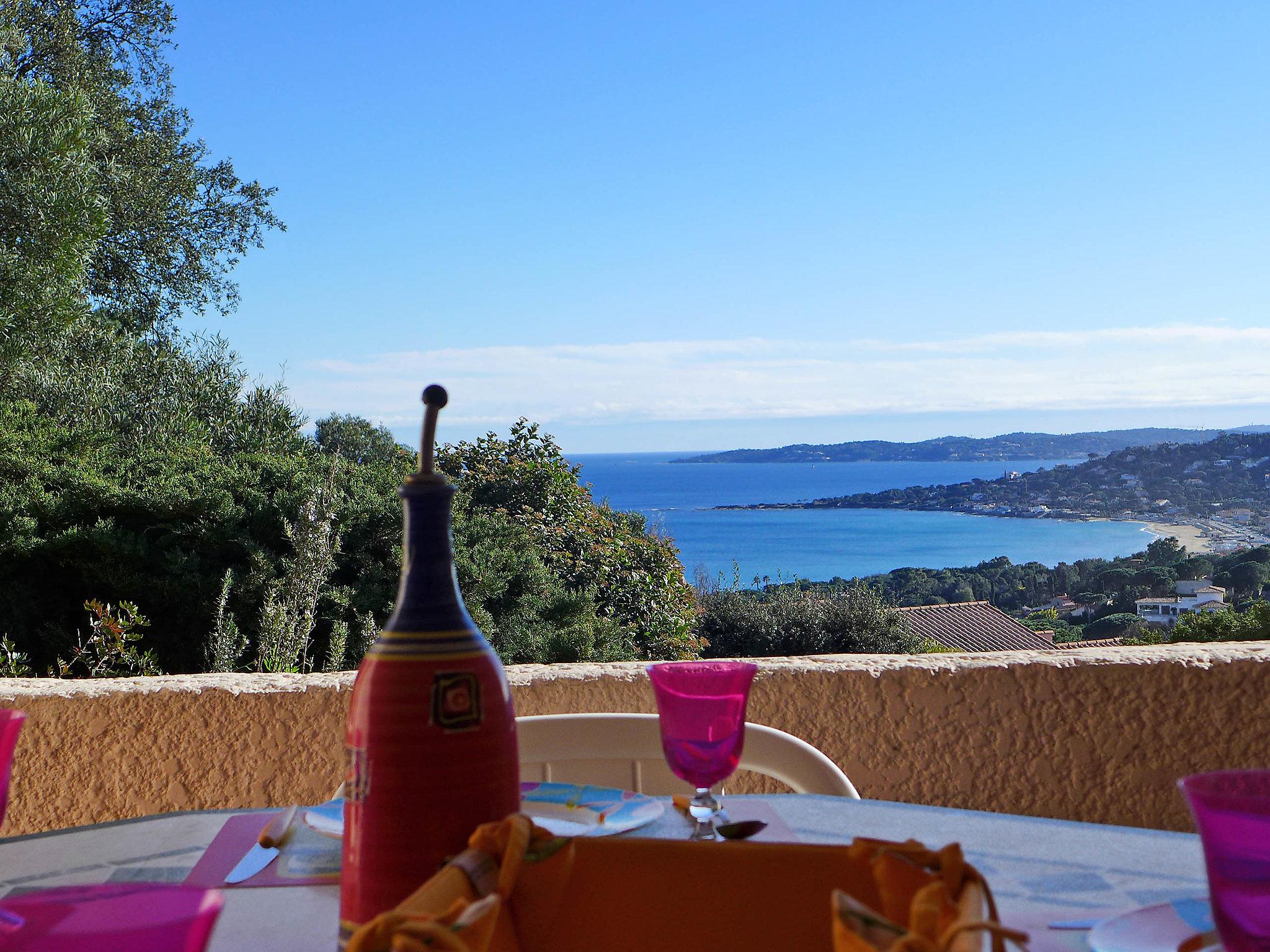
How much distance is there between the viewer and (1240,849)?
1.57ft

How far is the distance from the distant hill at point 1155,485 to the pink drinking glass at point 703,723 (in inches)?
407

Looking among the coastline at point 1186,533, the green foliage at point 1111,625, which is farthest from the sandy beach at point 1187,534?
the green foliage at point 1111,625

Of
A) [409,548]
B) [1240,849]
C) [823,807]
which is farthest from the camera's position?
[823,807]

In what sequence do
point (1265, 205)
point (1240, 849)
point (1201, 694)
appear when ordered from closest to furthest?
1. point (1240, 849)
2. point (1201, 694)
3. point (1265, 205)

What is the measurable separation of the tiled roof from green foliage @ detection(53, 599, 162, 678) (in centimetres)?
728

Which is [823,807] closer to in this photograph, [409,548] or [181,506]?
[409,548]

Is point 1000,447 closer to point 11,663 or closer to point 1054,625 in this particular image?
point 1054,625

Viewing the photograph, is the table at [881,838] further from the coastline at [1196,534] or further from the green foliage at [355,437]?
the green foliage at [355,437]

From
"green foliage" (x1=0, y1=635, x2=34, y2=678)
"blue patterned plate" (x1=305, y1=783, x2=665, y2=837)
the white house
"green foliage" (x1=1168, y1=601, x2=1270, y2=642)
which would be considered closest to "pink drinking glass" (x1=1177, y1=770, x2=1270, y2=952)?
"blue patterned plate" (x1=305, y1=783, x2=665, y2=837)

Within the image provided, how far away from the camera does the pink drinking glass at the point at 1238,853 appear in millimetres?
469

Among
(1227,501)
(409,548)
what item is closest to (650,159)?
(1227,501)

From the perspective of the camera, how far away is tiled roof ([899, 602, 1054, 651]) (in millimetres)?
10250

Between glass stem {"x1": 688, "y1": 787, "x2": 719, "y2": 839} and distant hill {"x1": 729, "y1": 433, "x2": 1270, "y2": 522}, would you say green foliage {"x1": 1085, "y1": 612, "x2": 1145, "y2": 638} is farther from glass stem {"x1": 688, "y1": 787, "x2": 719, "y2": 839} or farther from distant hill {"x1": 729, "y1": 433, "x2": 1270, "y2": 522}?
glass stem {"x1": 688, "y1": 787, "x2": 719, "y2": 839}

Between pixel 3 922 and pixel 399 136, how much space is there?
1518 centimetres
